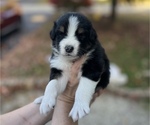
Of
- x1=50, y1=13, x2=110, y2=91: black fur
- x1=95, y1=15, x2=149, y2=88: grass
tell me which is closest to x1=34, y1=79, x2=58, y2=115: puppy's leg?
x1=50, y1=13, x2=110, y2=91: black fur

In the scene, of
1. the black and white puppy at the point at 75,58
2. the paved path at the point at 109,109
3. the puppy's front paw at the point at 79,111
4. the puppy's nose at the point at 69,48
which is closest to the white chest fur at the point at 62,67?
the black and white puppy at the point at 75,58

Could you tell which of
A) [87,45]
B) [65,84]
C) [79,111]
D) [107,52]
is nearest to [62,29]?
[87,45]

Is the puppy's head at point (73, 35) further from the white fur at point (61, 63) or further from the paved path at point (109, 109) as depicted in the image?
the paved path at point (109, 109)

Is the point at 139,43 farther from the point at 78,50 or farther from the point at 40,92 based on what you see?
the point at 78,50

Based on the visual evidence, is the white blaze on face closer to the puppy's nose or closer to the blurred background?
→ the puppy's nose

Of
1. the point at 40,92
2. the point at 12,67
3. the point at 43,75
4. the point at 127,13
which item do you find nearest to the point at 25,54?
the point at 12,67

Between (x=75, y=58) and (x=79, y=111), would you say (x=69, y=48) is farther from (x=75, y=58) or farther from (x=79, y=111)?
(x=79, y=111)

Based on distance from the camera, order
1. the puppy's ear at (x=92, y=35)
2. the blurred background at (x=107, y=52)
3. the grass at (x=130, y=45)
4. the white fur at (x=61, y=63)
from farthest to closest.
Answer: the grass at (x=130, y=45)
the blurred background at (x=107, y=52)
the white fur at (x=61, y=63)
the puppy's ear at (x=92, y=35)
